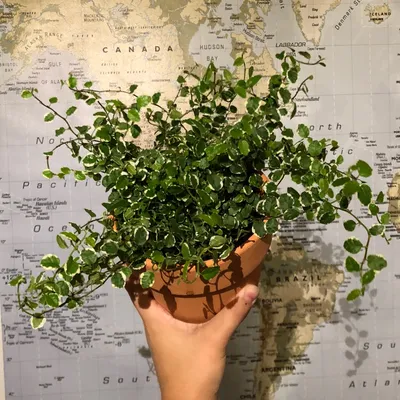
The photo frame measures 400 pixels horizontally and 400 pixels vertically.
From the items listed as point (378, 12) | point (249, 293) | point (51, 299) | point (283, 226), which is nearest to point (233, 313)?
point (249, 293)

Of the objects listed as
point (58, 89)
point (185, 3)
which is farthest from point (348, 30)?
point (58, 89)

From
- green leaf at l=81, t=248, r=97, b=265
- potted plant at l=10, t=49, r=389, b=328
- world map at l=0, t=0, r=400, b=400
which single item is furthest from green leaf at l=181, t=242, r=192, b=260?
world map at l=0, t=0, r=400, b=400

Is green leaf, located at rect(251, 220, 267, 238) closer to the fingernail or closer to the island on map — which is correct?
the fingernail

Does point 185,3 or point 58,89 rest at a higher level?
point 185,3

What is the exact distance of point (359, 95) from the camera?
1.14 meters

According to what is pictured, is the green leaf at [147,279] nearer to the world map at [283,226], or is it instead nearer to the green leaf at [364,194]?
the green leaf at [364,194]

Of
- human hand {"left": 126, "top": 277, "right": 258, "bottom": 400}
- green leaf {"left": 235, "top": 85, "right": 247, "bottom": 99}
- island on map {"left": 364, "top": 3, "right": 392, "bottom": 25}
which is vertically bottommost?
human hand {"left": 126, "top": 277, "right": 258, "bottom": 400}

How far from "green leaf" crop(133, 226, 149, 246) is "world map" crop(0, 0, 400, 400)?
0.44m

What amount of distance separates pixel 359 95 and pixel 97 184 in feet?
1.88

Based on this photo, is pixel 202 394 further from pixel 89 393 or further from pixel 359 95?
pixel 359 95

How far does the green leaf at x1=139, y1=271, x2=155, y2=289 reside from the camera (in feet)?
2.27

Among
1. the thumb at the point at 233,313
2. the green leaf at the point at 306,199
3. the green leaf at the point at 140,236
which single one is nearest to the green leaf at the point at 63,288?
the green leaf at the point at 140,236

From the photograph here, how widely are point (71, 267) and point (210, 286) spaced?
7.5 inches

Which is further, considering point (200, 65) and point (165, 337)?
point (200, 65)
